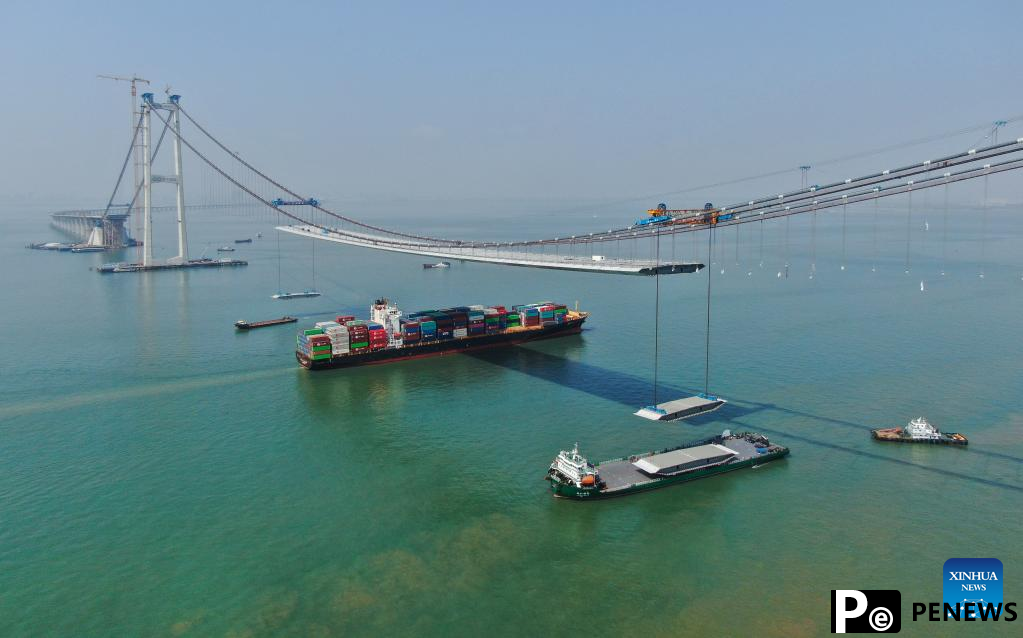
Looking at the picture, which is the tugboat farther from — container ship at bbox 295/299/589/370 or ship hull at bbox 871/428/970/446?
container ship at bbox 295/299/589/370

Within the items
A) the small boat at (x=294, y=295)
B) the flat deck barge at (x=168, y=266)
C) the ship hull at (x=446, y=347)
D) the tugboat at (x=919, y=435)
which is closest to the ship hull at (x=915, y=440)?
the tugboat at (x=919, y=435)

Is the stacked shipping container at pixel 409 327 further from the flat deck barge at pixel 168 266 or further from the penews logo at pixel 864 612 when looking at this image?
the flat deck barge at pixel 168 266

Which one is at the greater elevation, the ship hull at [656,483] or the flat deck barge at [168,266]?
the flat deck barge at [168,266]

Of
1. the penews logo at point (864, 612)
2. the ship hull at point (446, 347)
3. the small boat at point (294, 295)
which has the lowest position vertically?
the penews logo at point (864, 612)

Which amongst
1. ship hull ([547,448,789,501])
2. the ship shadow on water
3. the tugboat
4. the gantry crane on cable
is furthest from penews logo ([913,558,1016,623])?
the gantry crane on cable

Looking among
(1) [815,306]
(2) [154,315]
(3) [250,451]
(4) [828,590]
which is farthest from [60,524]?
(1) [815,306]

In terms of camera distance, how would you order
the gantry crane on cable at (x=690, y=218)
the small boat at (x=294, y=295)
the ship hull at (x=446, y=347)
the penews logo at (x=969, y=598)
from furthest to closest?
the small boat at (x=294, y=295)
the ship hull at (x=446, y=347)
the gantry crane on cable at (x=690, y=218)
the penews logo at (x=969, y=598)

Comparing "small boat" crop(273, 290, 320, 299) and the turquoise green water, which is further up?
"small boat" crop(273, 290, 320, 299)
